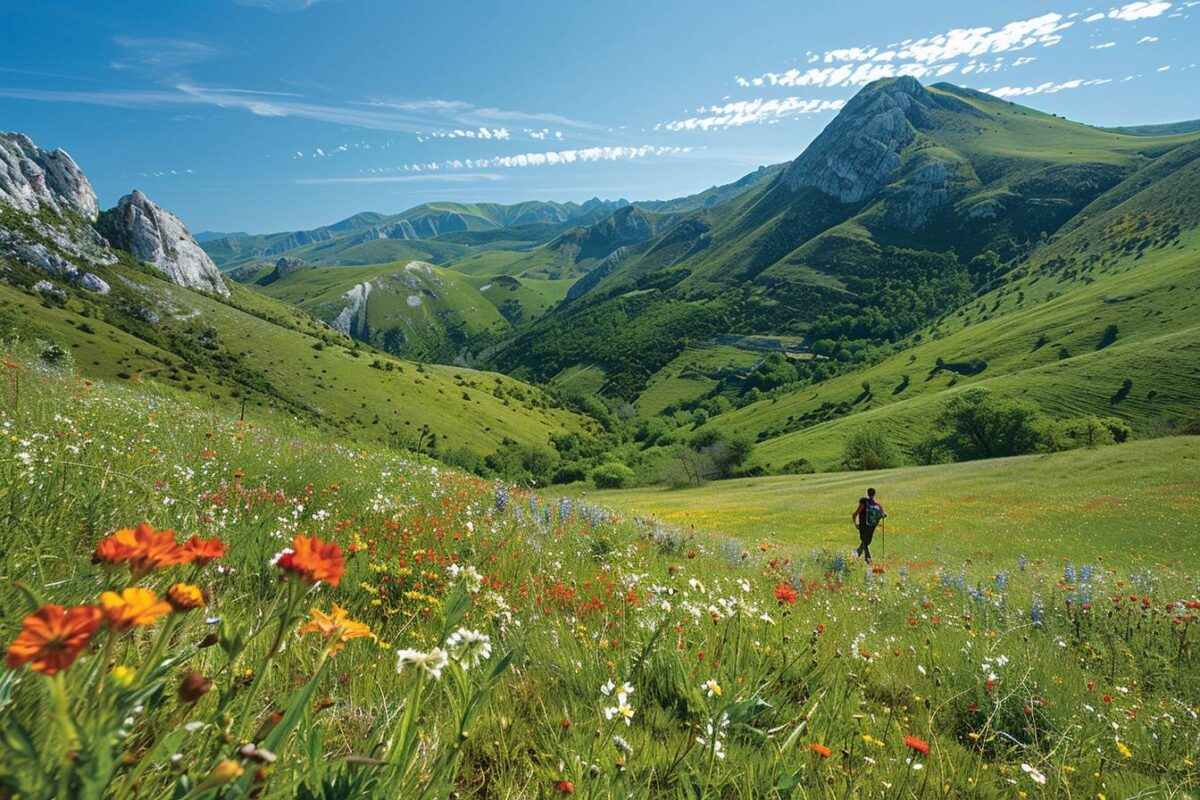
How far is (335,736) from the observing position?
2357mm

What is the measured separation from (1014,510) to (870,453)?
57.4 meters

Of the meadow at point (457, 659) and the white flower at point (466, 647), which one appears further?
Answer: the white flower at point (466, 647)

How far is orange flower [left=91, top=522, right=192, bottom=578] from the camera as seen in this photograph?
109cm

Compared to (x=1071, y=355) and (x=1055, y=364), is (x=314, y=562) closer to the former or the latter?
(x=1055, y=364)

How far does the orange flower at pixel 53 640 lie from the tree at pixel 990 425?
9560cm

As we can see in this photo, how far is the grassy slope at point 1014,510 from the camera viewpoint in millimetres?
27406

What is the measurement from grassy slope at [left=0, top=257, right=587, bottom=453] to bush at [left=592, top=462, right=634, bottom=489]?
38.5 m

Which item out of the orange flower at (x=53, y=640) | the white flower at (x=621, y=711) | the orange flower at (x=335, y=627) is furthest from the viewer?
the white flower at (x=621, y=711)

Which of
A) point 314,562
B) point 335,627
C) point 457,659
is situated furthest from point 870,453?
point 314,562

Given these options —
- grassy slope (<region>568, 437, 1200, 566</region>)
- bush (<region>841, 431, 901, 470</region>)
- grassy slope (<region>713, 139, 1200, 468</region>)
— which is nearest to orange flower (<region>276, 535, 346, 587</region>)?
grassy slope (<region>568, 437, 1200, 566</region>)

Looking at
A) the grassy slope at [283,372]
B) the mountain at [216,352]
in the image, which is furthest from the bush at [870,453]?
the grassy slope at [283,372]

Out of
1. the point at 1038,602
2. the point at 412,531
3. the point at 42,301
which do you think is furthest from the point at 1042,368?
the point at 42,301

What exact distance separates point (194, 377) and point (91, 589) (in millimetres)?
149163

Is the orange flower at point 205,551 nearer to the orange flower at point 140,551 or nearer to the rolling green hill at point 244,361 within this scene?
the orange flower at point 140,551
